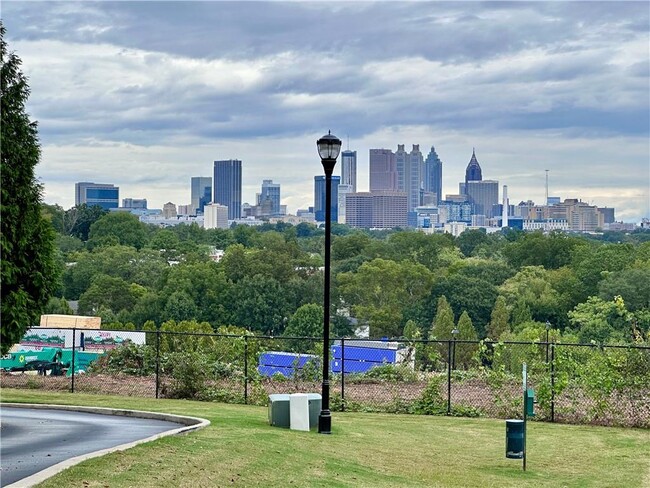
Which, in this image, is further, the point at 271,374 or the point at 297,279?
the point at 297,279

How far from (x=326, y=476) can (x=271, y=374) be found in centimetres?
1488

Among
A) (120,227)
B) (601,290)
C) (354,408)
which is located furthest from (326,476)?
(120,227)

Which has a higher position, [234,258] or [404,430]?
[234,258]

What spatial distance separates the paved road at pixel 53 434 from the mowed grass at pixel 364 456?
1039 millimetres

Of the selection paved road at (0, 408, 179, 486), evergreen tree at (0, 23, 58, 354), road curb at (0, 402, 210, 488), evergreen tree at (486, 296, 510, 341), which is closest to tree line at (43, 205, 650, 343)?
evergreen tree at (486, 296, 510, 341)

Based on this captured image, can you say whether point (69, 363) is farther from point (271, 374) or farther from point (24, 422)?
point (24, 422)

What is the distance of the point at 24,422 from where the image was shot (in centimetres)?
2028

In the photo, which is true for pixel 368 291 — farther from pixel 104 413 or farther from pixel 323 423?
pixel 323 423

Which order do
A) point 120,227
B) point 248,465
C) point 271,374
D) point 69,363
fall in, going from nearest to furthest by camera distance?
point 248,465 < point 271,374 < point 69,363 < point 120,227

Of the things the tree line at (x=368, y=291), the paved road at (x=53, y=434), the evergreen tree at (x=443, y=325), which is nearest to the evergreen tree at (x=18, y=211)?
the paved road at (x=53, y=434)

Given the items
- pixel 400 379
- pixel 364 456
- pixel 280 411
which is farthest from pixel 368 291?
pixel 364 456

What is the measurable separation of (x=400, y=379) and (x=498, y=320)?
236ft

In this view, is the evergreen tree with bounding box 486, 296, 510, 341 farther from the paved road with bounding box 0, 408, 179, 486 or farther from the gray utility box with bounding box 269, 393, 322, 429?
the gray utility box with bounding box 269, 393, 322, 429

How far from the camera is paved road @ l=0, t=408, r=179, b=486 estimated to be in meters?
14.2
